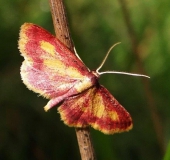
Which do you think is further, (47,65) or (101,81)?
(101,81)

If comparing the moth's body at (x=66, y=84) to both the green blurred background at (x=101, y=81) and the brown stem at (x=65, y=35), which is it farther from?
the green blurred background at (x=101, y=81)

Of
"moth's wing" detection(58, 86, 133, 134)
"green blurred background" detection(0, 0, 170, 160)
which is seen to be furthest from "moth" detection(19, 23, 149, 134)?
"green blurred background" detection(0, 0, 170, 160)

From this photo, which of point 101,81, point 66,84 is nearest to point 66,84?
point 66,84

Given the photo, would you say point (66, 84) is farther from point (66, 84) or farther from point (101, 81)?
point (101, 81)

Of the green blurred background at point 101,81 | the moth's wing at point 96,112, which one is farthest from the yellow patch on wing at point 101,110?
the green blurred background at point 101,81

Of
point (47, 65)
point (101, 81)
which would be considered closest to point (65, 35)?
point (47, 65)

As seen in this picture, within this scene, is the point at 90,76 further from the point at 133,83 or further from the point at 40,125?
the point at 133,83

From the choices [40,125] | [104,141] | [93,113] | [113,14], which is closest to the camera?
[93,113]

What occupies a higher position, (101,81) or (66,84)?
(66,84)

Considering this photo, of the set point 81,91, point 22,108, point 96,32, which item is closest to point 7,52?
point 22,108
